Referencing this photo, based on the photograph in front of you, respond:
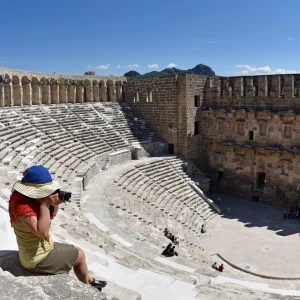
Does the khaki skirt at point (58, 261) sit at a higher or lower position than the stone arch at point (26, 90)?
lower

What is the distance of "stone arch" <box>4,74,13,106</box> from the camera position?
65.7ft

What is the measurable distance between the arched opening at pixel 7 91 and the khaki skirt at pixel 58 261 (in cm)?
1796

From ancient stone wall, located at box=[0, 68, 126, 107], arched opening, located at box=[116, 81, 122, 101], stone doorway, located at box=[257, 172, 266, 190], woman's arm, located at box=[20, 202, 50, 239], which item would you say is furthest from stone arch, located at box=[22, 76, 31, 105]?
woman's arm, located at box=[20, 202, 50, 239]

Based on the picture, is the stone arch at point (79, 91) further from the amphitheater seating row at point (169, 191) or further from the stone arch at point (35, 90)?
the amphitheater seating row at point (169, 191)

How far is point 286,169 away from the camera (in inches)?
826

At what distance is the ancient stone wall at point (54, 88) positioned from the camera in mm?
20344

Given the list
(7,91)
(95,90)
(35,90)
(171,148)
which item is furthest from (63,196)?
(95,90)

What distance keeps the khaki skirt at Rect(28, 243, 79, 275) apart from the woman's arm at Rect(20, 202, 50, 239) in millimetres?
288

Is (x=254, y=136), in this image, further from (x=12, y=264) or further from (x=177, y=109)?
(x=12, y=264)

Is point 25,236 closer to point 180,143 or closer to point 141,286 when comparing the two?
point 141,286

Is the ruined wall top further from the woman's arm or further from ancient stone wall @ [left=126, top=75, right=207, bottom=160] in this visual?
the woman's arm

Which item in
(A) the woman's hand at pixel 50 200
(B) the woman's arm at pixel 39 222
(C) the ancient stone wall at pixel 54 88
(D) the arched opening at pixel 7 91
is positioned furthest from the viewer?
(C) the ancient stone wall at pixel 54 88

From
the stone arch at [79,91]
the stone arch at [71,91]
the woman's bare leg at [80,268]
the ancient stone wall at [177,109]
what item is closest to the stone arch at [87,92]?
the stone arch at [79,91]

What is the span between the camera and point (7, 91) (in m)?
20.2
